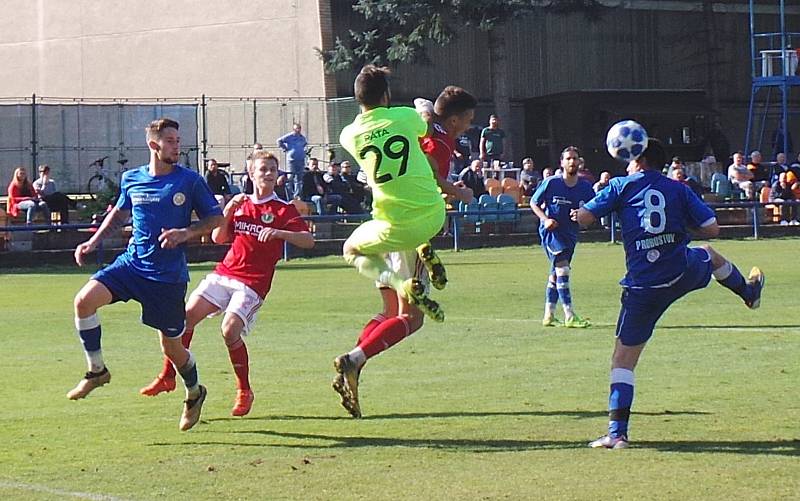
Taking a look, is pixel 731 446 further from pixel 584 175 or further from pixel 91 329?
pixel 584 175

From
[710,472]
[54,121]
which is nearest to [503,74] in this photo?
[54,121]

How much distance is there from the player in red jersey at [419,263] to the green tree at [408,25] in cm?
3294

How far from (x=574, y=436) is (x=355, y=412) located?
149cm

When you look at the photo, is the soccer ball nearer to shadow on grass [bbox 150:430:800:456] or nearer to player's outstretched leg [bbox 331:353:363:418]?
shadow on grass [bbox 150:430:800:456]

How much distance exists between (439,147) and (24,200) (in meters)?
22.1

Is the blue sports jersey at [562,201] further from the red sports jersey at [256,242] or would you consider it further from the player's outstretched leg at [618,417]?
the player's outstretched leg at [618,417]

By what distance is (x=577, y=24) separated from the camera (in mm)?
50250

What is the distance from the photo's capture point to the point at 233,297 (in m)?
10.3

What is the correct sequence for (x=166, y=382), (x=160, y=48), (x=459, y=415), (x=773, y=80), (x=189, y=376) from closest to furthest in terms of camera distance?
(x=189, y=376) < (x=459, y=415) < (x=166, y=382) < (x=773, y=80) < (x=160, y=48)

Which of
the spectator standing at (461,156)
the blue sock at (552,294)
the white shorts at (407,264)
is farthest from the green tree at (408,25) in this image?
the white shorts at (407,264)

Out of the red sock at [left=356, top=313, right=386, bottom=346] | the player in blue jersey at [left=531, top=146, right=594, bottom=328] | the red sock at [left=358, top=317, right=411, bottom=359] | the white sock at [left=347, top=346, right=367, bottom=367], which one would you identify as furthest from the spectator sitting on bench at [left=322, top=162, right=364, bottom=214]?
the white sock at [left=347, top=346, right=367, bottom=367]

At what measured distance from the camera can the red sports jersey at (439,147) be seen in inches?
390

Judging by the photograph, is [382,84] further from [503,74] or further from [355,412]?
[503,74]

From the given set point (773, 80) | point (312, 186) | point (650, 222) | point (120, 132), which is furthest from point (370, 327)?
point (773, 80)
